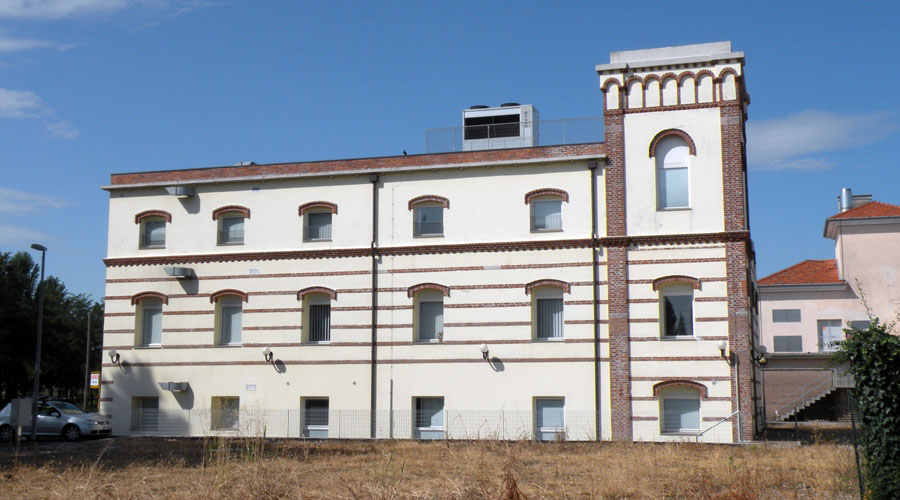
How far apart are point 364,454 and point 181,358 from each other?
1319 cm

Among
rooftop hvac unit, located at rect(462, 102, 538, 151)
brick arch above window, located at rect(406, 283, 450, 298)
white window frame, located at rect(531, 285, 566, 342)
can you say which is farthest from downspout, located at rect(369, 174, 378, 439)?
white window frame, located at rect(531, 285, 566, 342)

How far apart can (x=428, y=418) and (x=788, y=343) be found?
31.7 metres

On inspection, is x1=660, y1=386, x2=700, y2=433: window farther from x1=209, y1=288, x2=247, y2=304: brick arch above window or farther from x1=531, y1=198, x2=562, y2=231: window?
x1=209, y1=288, x2=247, y2=304: brick arch above window

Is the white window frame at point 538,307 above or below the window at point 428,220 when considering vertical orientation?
below

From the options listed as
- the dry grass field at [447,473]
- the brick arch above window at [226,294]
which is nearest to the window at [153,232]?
the brick arch above window at [226,294]

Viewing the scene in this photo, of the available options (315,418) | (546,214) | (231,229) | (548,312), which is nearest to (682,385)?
(548,312)

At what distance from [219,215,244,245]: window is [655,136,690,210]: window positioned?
15.9 metres

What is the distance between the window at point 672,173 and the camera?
31.3m

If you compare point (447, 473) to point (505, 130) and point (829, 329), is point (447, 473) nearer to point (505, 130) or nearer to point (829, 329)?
point (505, 130)

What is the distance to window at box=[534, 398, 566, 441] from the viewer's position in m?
31.3

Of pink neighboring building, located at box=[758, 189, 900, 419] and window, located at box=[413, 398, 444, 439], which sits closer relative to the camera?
window, located at box=[413, 398, 444, 439]

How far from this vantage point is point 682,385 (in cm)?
3028

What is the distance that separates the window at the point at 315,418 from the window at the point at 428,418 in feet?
11.2

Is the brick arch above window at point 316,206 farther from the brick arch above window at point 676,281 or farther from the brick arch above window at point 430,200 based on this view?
the brick arch above window at point 676,281
